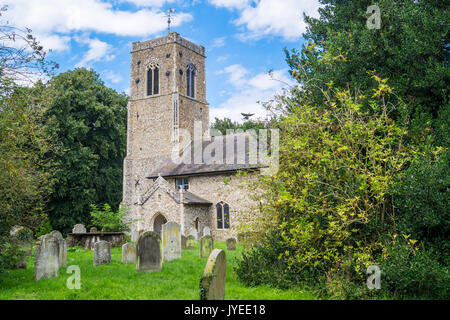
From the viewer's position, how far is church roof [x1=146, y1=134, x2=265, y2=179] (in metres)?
22.7

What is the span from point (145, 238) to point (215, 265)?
3842mm

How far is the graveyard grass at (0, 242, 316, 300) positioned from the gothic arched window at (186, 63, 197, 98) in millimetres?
24941

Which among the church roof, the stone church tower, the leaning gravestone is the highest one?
the stone church tower

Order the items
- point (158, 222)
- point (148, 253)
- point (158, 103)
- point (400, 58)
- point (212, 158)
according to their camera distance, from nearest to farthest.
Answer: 1. point (400, 58)
2. point (148, 253)
3. point (158, 222)
4. point (212, 158)
5. point (158, 103)

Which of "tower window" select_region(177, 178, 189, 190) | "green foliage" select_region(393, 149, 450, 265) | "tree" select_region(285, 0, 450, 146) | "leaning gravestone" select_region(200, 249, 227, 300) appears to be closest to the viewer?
"leaning gravestone" select_region(200, 249, 227, 300)

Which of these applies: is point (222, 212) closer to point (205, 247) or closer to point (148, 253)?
point (205, 247)

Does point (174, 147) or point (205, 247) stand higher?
point (174, 147)

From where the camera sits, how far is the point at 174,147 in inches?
1148

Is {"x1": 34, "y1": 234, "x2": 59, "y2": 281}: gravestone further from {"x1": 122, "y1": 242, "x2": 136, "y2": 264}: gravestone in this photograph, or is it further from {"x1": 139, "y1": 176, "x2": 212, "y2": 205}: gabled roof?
{"x1": 139, "y1": 176, "x2": 212, "y2": 205}: gabled roof

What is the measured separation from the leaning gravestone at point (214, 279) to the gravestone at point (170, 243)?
18.8 ft

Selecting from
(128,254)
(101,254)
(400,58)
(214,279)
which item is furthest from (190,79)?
(214,279)

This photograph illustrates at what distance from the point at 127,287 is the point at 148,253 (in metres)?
1.80

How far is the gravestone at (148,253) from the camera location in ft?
29.2

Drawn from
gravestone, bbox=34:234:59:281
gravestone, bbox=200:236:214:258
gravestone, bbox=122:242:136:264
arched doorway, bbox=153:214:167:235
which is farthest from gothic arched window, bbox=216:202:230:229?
gravestone, bbox=34:234:59:281
